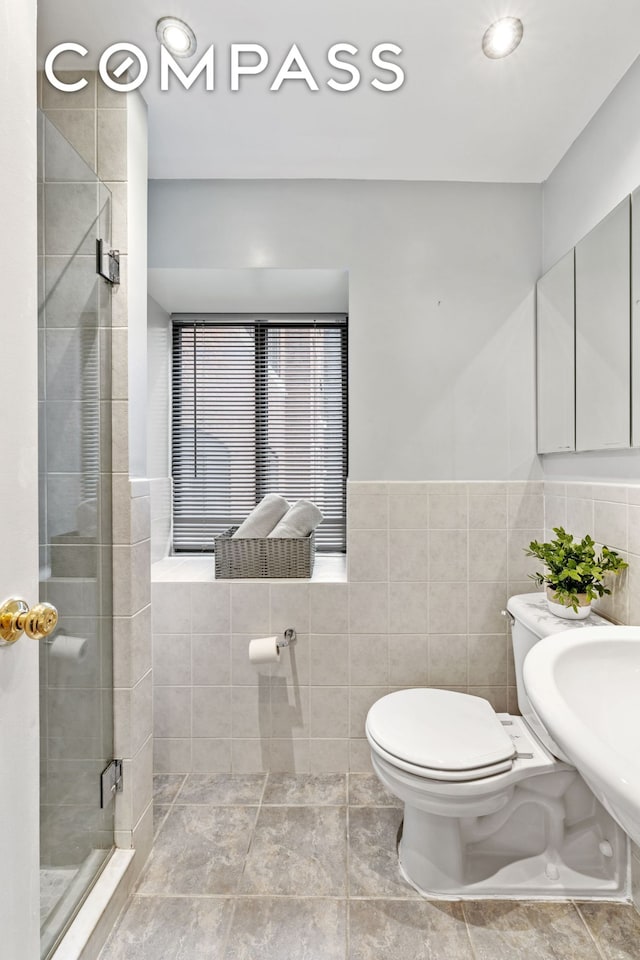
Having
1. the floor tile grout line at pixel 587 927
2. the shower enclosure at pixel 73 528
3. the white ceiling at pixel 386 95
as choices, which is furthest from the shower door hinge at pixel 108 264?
the floor tile grout line at pixel 587 927

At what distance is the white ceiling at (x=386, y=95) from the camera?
1.30 meters

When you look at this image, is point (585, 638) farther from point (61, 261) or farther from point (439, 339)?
point (61, 261)

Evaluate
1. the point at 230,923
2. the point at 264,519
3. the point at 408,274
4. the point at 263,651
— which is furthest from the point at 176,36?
the point at 230,923

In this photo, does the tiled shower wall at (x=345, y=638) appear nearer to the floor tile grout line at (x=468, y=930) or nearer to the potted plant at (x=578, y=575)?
the potted plant at (x=578, y=575)

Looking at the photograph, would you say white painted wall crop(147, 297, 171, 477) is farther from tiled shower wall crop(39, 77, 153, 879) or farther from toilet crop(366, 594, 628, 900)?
toilet crop(366, 594, 628, 900)

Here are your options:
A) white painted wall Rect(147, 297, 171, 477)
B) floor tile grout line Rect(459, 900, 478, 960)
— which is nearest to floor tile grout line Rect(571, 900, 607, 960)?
floor tile grout line Rect(459, 900, 478, 960)

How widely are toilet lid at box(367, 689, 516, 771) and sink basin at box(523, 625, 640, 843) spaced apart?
1.65 feet

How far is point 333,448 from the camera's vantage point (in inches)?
100

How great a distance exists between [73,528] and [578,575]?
143 cm

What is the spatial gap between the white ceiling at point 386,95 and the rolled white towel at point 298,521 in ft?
4.37

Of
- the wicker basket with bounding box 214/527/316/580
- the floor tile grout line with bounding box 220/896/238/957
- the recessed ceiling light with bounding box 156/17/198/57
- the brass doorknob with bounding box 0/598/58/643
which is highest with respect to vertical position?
the recessed ceiling light with bounding box 156/17/198/57

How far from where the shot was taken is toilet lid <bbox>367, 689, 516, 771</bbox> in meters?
1.38

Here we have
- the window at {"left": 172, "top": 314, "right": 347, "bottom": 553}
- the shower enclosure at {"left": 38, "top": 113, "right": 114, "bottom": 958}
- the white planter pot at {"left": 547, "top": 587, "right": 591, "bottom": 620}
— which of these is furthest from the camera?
the window at {"left": 172, "top": 314, "right": 347, "bottom": 553}

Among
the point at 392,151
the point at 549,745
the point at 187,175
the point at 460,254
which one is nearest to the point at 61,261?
the point at 187,175
